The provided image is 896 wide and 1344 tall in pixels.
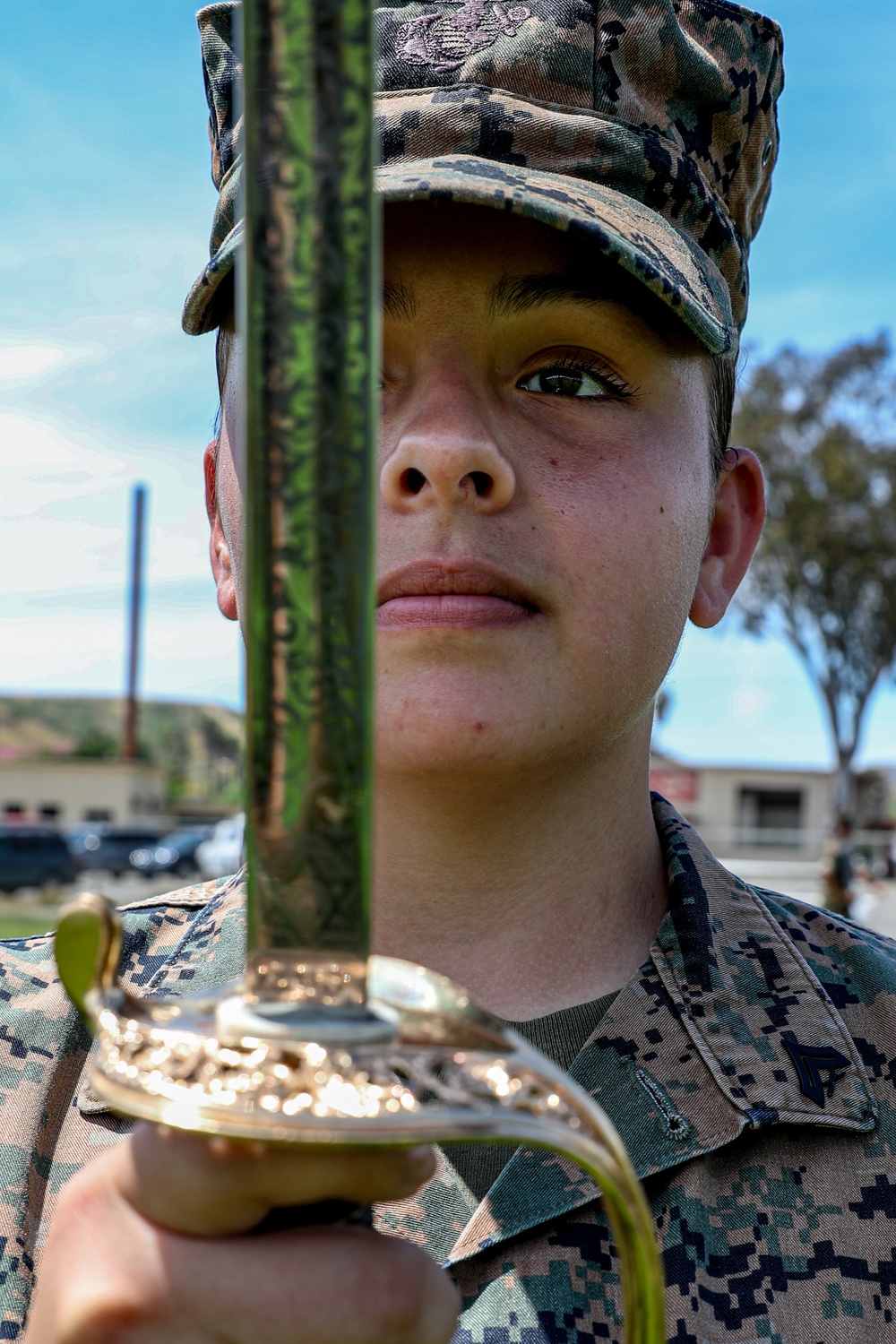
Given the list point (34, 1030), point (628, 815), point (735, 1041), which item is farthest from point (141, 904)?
point (735, 1041)

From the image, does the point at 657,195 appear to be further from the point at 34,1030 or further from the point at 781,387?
the point at 781,387

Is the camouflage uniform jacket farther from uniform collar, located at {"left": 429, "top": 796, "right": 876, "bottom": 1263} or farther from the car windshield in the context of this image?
the car windshield

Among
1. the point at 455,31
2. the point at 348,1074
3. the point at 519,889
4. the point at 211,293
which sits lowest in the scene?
the point at 519,889

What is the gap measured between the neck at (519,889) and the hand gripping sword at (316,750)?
0.92 metres

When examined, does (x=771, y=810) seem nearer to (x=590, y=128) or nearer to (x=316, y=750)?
(x=590, y=128)

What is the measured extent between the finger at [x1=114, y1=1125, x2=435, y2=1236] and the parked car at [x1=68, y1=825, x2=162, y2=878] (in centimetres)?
3072

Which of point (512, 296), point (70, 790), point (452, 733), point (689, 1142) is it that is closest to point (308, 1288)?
point (452, 733)

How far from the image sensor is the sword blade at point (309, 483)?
623 millimetres

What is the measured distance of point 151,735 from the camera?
70.2m

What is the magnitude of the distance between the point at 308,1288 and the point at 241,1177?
8cm

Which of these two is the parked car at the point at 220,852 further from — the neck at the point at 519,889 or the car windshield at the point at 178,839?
the neck at the point at 519,889

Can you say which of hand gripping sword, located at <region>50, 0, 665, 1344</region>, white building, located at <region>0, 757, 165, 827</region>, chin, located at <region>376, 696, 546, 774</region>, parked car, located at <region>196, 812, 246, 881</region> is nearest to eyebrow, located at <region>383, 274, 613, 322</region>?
chin, located at <region>376, 696, 546, 774</region>

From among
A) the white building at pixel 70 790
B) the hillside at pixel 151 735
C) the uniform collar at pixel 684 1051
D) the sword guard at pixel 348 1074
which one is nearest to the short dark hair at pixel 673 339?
the uniform collar at pixel 684 1051

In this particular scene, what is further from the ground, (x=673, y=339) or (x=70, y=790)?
(x=673, y=339)
